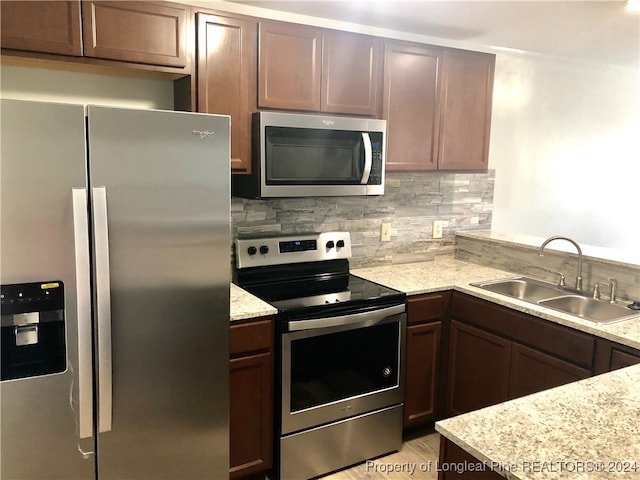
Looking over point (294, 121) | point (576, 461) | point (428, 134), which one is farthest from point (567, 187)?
point (576, 461)

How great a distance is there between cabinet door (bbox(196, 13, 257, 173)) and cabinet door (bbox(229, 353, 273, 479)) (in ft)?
3.02

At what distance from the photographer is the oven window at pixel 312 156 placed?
7.85 feet

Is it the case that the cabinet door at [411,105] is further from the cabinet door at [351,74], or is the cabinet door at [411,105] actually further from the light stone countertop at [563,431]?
the light stone countertop at [563,431]

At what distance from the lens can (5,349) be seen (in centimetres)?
162

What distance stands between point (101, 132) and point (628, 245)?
15.1ft

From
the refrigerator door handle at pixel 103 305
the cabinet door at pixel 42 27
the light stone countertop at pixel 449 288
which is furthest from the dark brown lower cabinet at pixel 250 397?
the cabinet door at pixel 42 27

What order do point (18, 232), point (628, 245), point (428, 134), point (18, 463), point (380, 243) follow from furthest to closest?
point (628, 245) → point (380, 243) → point (428, 134) → point (18, 463) → point (18, 232)

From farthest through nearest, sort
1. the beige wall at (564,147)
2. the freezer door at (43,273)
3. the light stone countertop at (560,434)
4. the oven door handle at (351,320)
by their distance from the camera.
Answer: the beige wall at (564,147) → the oven door handle at (351,320) → the freezer door at (43,273) → the light stone countertop at (560,434)

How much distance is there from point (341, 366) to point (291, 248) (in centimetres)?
72

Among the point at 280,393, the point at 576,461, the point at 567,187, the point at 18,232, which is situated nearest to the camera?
the point at 576,461

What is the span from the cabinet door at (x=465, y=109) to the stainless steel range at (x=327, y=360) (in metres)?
0.99

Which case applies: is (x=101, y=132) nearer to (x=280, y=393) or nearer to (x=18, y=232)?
(x=18, y=232)

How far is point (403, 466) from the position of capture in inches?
101

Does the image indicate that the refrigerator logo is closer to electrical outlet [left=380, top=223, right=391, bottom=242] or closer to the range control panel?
the range control panel
